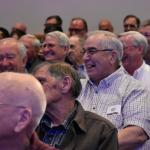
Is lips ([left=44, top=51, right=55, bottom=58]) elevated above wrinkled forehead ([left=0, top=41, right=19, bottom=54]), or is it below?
below

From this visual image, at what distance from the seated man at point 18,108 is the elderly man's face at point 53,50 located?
240cm

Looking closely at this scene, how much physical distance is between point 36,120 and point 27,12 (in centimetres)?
597

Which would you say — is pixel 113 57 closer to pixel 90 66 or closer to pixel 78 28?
pixel 90 66

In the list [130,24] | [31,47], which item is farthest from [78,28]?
[31,47]

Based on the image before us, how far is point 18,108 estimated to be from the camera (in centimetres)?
184

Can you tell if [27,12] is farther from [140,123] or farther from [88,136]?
[88,136]

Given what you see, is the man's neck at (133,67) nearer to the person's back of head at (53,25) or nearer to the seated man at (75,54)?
the seated man at (75,54)

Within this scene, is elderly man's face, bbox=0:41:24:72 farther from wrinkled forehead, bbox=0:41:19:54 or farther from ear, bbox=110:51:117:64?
ear, bbox=110:51:117:64

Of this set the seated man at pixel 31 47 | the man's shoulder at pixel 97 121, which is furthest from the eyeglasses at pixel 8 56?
the man's shoulder at pixel 97 121

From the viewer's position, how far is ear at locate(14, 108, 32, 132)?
1.85 metres

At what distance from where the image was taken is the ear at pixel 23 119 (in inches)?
72.7

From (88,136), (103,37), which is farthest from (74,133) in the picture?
(103,37)

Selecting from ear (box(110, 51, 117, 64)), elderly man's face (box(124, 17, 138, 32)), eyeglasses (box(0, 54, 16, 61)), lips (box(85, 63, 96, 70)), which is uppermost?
ear (box(110, 51, 117, 64))

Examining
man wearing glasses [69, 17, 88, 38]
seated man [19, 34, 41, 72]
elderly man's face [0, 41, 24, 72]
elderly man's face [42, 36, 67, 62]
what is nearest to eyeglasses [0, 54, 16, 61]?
elderly man's face [0, 41, 24, 72]
